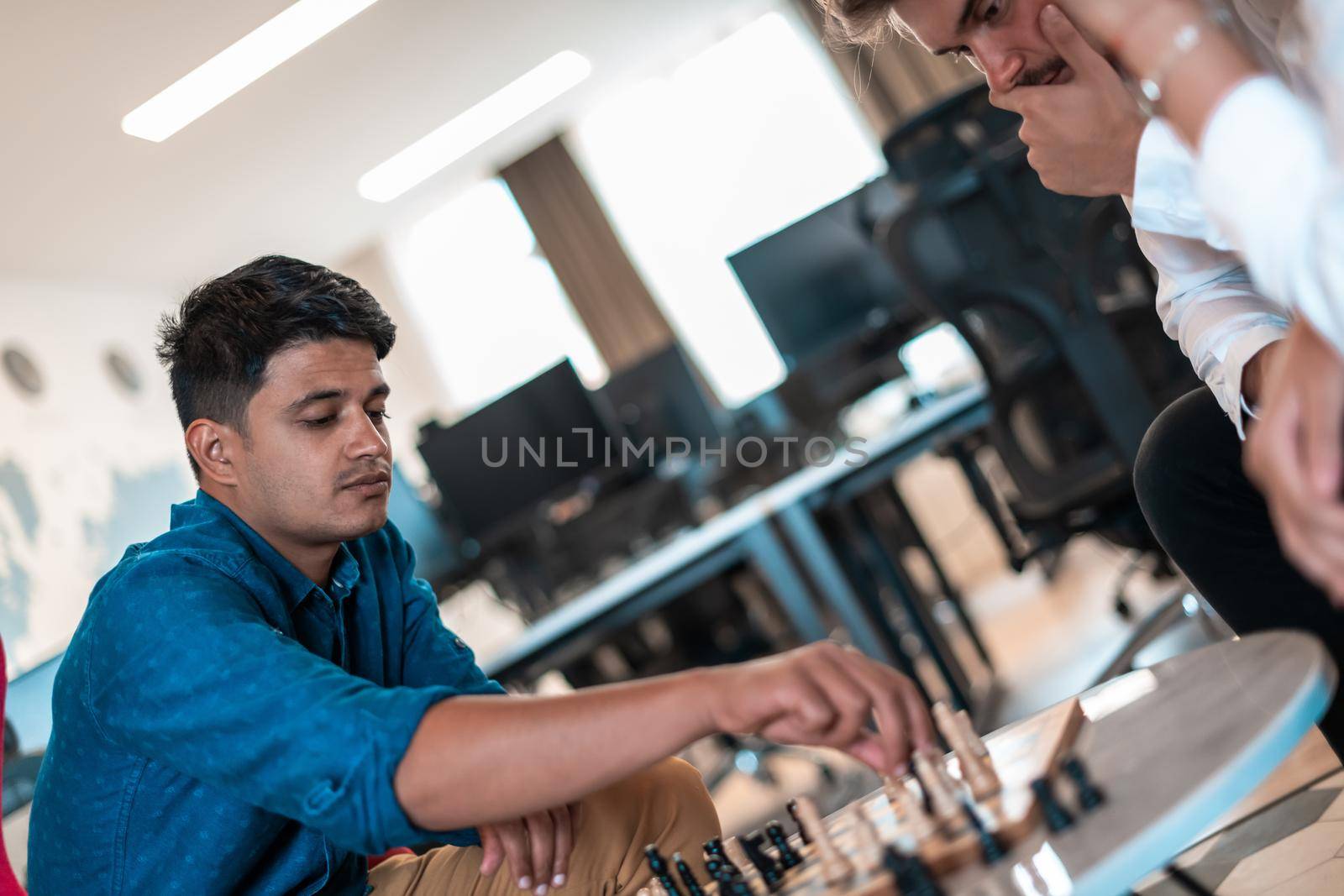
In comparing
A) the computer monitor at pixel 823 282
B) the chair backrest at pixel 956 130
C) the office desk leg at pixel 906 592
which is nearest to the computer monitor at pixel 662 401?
the computer monitor at pixel 823 282

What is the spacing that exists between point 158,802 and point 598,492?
9.91 feet

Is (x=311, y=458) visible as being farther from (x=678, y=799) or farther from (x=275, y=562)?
(x=678, y=799)

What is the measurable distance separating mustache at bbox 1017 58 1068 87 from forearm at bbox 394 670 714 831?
31.6 inches

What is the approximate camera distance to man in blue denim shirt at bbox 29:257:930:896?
91cm

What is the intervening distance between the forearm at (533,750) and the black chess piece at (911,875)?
0.57 feet

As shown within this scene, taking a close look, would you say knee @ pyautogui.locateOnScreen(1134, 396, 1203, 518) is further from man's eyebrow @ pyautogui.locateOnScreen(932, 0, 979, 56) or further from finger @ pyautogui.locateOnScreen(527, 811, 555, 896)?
finger @ pyautogui.locateOnScreen(527, 811, 555, 896)

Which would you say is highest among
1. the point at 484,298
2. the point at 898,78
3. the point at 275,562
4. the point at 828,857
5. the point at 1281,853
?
the point at 484,298

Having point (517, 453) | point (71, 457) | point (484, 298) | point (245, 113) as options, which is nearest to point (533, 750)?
point (517, 453)

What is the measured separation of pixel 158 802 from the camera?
1192 millimetres

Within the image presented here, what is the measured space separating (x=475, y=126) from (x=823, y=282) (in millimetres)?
4122

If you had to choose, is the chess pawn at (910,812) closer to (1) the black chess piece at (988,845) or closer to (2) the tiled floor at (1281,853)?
(1) the black chess piece at (988,845)

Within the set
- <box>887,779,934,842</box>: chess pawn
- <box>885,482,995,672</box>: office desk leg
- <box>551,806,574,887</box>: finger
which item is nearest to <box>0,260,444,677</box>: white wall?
<box>885,482,995,672</box>: office desk leg

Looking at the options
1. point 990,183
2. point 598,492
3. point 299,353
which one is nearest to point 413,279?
point 598,492

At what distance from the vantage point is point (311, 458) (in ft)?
4.56
